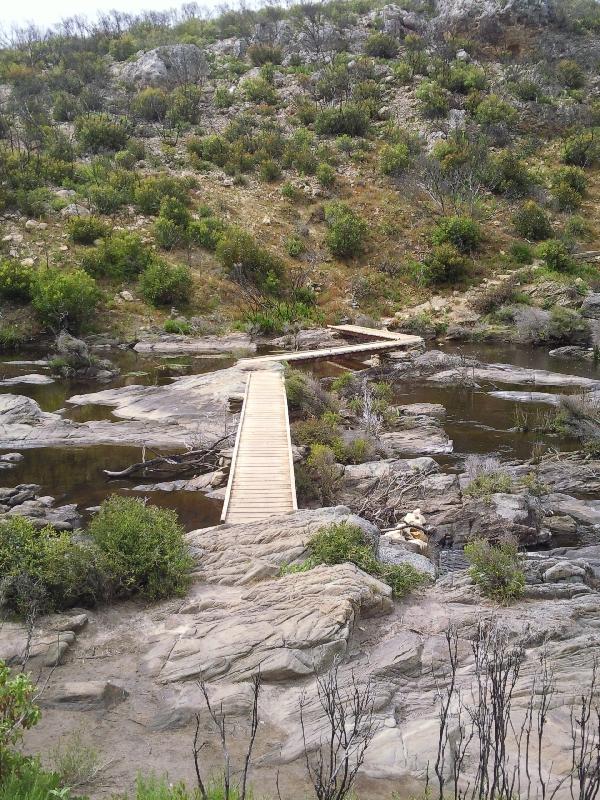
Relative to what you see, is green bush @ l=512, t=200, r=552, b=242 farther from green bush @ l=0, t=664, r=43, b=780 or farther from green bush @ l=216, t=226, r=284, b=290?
green bush @ l=0, t=664, r=43, b=780

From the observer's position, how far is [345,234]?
37219mm

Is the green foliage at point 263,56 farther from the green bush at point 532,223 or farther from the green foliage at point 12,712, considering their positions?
the green foliage at point 12,712

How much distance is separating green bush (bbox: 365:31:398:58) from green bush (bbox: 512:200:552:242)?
2750cm

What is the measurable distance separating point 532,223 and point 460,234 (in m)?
5.01

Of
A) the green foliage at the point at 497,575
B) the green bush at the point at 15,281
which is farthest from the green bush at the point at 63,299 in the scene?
the green foliage at the point at 497,575

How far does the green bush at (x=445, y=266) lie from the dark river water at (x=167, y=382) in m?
7.62

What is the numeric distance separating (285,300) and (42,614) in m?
28.2

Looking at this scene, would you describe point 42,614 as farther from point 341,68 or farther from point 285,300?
point 341,68

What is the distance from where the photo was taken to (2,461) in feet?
50.5

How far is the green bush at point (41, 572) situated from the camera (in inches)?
291

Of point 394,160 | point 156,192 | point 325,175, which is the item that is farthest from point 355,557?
point 394,160

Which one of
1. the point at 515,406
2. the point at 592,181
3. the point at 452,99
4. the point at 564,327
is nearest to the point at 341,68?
the point at 452,99

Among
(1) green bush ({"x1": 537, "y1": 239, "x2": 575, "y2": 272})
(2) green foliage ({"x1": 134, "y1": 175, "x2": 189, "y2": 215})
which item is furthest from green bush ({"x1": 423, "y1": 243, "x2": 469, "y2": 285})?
(2) green foliage ({"x1": 134, "y1": 175, "x2": 189, "y2": 215})

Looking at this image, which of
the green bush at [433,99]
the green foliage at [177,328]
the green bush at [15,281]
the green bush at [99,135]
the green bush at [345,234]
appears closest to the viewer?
the green bush at [15,281]
